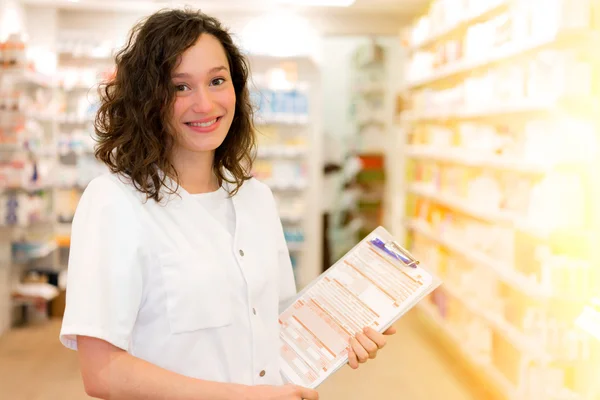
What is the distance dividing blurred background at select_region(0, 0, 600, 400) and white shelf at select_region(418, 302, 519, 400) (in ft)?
0.07

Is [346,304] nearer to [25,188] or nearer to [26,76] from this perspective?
[26,76]

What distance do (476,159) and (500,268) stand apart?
2.68 feet

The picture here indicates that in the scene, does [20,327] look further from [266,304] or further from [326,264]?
[266,304]

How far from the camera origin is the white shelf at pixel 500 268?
11.2 ft

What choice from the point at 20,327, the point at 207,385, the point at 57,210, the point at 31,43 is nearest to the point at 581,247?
the point at 207,385

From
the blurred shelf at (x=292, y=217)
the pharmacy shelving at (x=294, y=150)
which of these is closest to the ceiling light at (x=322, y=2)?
the pharmacy shelving at (x=294, y=150)

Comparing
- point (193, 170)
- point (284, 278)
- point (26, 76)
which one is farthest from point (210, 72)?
point (26, 76)

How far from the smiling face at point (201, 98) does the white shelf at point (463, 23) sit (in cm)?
301

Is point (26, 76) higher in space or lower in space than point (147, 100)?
higher

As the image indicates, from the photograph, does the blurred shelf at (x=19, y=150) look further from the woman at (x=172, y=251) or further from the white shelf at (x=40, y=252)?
the woman at (x=172, y=251)

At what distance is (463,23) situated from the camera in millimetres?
4910

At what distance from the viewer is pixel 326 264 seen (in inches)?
317

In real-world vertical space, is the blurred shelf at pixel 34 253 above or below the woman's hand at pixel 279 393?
below

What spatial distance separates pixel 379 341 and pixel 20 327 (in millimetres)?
5082
